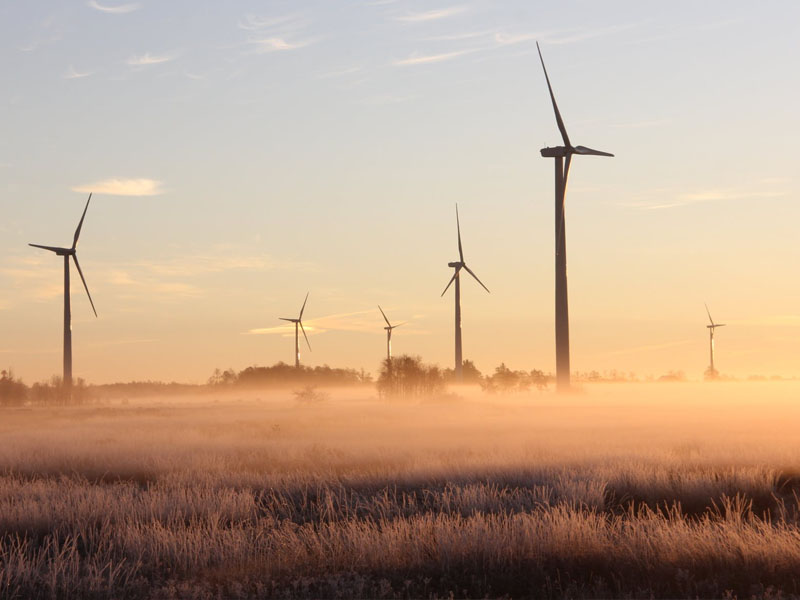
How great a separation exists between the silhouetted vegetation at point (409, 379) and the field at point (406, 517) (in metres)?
32.1

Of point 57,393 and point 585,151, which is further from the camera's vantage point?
point 57,393

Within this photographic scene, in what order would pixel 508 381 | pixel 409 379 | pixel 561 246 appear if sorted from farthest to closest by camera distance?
pixel 508 381 < pixel 409 379 < pixel 561 246

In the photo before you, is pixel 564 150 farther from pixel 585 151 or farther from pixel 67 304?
pixel 67 304

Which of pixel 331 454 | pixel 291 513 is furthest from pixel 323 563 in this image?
pixel 331 454

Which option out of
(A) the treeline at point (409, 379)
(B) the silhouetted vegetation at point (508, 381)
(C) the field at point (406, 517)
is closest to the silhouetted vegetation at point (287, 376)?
(B) the silhouetted vegetation at point (508, 381)

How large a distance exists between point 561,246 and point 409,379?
1652 cm

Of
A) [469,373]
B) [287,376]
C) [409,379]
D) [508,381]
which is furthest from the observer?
[287,376]

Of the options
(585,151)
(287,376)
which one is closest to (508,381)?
(585,151)

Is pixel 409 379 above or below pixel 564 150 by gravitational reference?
below

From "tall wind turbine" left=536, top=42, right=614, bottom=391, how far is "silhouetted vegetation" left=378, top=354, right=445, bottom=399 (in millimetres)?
9682

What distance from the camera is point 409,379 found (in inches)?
2589

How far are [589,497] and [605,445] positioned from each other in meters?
→ 13.1

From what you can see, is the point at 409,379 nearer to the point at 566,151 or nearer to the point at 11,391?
the point at 566,151

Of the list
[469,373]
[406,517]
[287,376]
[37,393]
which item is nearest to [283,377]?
[287,376]
